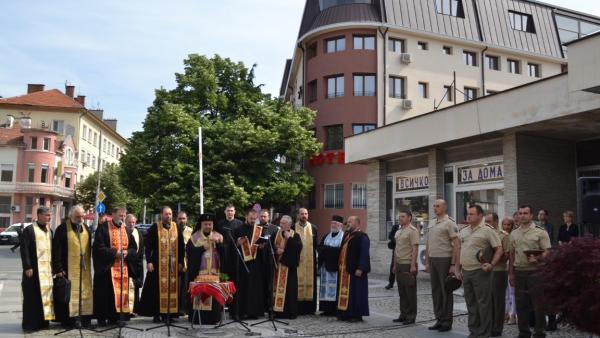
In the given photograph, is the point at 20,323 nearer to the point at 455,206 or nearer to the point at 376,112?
the point at 455,206

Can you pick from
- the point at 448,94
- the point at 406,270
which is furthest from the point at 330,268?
the point at 448,94

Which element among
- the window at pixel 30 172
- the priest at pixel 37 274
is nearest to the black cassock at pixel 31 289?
the priest at pixel 37 274

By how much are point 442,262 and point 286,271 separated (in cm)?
298

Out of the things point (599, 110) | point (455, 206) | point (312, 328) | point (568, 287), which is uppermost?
point (599, 110)

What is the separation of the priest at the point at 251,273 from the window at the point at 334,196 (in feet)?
69.8

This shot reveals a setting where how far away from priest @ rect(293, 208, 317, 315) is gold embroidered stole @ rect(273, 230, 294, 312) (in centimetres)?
60

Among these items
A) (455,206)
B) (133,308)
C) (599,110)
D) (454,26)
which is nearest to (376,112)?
(454,26)

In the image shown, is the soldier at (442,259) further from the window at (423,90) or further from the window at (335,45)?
the window at (423,90)

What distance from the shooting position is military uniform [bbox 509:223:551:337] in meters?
8.52

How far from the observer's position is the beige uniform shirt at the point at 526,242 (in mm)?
8562

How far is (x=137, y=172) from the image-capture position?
30000 mm

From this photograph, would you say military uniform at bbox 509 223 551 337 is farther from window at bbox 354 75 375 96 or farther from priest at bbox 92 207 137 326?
window at bbox 354 75 375 96

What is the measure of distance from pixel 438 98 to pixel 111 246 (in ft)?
87.5

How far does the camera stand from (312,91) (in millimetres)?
34125
